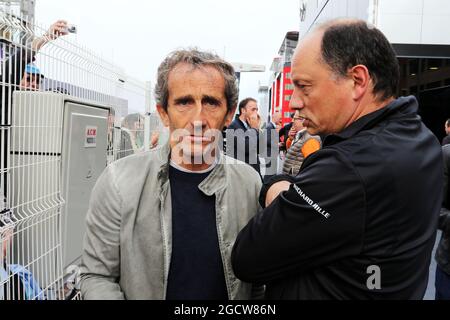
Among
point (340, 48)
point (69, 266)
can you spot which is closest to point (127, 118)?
point (69, 266)

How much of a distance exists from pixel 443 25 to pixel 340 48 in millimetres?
11056

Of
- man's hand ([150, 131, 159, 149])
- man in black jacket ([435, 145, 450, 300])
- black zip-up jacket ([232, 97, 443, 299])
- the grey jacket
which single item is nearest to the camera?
black zip-up jacket ([232, 97, 443, 299])

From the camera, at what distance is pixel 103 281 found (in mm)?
1403

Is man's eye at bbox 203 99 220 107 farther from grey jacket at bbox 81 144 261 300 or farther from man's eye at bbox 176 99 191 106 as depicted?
grey jacket at bbox 81 144 261 300

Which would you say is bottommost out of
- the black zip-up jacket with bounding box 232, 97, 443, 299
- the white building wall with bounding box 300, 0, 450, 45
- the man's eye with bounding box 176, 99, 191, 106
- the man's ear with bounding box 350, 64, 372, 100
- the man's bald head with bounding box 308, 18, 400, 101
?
the black zip-up jacket with bounding box 232, 97, 443, 299

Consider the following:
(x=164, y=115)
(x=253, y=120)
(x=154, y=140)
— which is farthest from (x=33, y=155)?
(x=253, y=120)

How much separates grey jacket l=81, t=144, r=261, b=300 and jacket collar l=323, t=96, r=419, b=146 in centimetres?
50

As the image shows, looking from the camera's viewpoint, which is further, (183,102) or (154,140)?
(154,140)

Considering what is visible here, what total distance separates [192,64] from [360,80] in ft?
2.04

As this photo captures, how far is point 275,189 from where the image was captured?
4.69 feet

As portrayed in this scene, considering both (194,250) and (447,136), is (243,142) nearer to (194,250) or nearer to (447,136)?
(447,136)

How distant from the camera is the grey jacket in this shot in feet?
4.62

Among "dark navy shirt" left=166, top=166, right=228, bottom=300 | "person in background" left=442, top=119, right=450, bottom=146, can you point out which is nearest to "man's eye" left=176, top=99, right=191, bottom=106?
"dark navy shirt" left=166, top=166, right=228, bottom=300
